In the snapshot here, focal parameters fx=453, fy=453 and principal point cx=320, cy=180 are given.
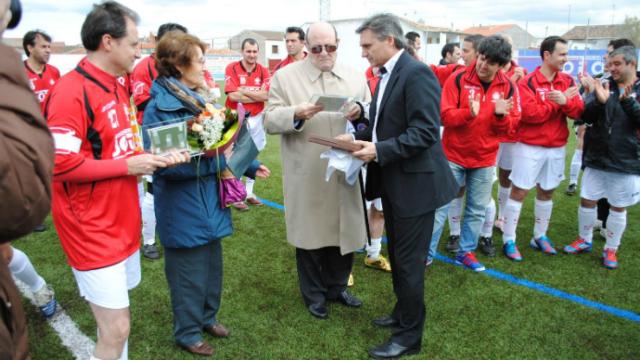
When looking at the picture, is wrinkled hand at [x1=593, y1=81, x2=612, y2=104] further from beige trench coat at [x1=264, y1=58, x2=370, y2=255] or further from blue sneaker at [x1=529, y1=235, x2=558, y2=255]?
beige trench coat at [x1=264, y1=58, x2=370, y2=255]

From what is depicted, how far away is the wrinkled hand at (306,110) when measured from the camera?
331cm

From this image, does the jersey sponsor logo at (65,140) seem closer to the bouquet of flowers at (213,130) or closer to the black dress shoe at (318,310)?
the bouquet of flowers at (213,130)

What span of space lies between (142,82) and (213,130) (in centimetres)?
270

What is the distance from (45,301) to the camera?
145 inches

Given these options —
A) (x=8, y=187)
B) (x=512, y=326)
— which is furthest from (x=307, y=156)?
(x=8, y=187)

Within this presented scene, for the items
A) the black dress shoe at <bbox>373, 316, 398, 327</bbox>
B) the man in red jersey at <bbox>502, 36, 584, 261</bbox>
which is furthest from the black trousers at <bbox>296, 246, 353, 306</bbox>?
the man in red jersey at <bbox>502, 36, 584, 261</bbox>

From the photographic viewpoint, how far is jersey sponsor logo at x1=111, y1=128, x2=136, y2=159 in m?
2.43

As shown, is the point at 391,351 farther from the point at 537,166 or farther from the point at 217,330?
the point at 537,166

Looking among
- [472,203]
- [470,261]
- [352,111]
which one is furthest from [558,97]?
[352,111]

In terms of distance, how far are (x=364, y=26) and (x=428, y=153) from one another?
959mm

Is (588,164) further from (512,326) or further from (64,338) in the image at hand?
(64,338)

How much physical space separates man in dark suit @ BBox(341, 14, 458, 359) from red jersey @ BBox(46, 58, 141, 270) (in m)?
1.48

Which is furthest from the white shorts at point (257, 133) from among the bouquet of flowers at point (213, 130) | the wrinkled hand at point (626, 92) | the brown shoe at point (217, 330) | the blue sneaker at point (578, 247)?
the blue sneaker at point (578, 247)

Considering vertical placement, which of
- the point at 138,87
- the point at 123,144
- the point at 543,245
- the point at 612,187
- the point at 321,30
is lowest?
the point at 543,245
